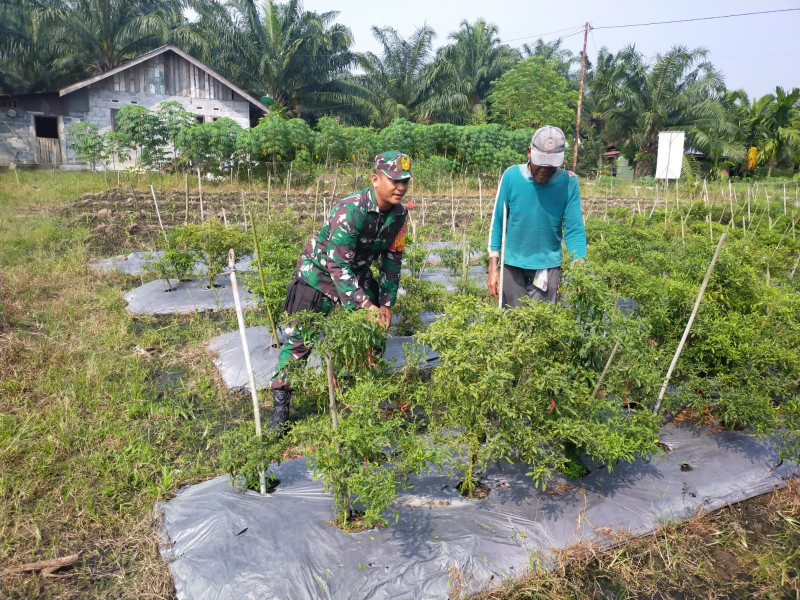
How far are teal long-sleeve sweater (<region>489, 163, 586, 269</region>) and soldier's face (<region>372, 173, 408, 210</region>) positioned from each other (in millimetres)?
773

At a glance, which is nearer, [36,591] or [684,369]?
[36,591]

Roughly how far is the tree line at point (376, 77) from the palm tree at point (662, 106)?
0.06 meters

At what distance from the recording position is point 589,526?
2.44 meters

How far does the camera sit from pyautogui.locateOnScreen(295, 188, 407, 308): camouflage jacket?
2.76m

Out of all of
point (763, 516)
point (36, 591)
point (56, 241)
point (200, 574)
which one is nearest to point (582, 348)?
point (763, 516)

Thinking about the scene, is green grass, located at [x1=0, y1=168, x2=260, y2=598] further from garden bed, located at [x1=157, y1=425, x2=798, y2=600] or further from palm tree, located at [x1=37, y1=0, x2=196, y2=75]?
palm tree, located at [x1=37, y1=0, x2=196, y2=75]

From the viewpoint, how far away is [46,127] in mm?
19875

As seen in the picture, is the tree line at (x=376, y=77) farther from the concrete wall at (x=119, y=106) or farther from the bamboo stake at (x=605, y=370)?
the bamboo stake at (x=605, y=370)

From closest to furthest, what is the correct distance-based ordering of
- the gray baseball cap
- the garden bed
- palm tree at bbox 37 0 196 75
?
the garden bed, the gray baseball cap, palm tree at bbox 37 0 196 75

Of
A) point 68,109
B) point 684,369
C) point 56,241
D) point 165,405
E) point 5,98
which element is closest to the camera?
point 684,369

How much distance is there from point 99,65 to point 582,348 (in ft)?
93.7

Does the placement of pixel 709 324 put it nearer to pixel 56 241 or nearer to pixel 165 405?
pixel 165 405

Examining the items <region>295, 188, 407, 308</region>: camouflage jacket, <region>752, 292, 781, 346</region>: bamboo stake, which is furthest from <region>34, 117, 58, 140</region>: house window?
<region>752, 292, 781, 346</region>: bamboo stake

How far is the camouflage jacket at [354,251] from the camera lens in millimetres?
2760
